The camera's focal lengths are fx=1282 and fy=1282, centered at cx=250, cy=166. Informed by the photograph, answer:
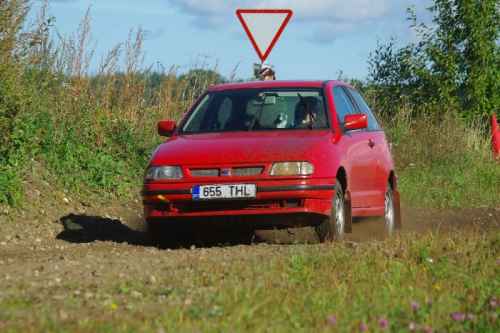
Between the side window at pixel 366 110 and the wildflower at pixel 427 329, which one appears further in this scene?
the side window at pixel 366 110

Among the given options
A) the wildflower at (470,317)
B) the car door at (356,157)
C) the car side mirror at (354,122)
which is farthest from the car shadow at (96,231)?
the wildflower at (470,317)

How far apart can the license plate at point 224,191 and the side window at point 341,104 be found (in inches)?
64.5

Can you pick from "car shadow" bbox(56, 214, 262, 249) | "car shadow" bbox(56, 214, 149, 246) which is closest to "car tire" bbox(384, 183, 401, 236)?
"car shadow" bbox(56, 214, 262, 249)

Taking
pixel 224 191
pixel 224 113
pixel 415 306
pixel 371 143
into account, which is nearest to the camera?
pixel 415 306

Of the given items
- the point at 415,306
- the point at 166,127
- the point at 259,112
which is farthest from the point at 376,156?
the point at 415,306

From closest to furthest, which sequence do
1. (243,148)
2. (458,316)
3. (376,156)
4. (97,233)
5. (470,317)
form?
(458,316)
(470,317)
(243,148)
(376,156)
(97,233)

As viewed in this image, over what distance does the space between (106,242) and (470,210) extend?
22.7 feet

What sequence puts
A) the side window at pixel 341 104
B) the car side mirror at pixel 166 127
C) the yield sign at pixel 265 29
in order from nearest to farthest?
1. the car side mirror at pixel 166 127
2. the side window at pixel 341 104
3. the yield sign at pixel 265 29

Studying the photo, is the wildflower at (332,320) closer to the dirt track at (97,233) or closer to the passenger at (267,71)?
the dirt track at (97,233)

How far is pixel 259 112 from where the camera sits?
12.2m

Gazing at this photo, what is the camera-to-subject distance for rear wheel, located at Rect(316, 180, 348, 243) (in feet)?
37.1

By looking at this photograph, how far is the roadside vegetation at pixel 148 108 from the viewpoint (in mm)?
14547

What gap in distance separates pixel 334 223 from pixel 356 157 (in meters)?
1.20

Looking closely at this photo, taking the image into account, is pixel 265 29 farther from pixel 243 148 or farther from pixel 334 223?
pixel 334 223
